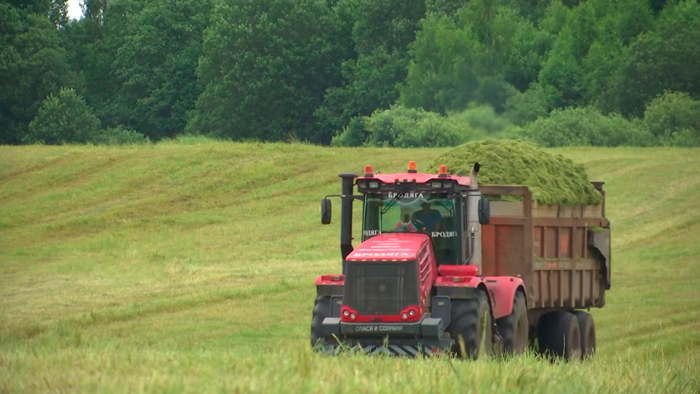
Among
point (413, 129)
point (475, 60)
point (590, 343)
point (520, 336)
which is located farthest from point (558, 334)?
point (413, 129)

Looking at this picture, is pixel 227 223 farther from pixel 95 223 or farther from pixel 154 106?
pixel 154 106

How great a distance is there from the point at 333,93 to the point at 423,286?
209ft

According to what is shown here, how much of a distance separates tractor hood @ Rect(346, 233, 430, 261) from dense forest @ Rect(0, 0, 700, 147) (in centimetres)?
2693

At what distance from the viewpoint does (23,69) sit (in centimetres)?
6900

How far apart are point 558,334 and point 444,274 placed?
341cm

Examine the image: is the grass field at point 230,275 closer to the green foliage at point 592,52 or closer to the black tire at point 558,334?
the black tire at point 558,334

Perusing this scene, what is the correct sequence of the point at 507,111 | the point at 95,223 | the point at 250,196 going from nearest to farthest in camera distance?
the point at 95,223 < the point at 250,196 < the point at 507,111

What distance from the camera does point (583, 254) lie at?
1641cm

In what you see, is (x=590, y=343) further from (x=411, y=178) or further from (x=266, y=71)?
(x=266, y=71)

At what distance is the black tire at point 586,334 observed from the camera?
1644 cm

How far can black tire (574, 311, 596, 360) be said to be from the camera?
16.4m

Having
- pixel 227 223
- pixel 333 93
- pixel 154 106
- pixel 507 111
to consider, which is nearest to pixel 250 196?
pixel 227 223

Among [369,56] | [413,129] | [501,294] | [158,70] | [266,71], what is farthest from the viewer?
[158,70]

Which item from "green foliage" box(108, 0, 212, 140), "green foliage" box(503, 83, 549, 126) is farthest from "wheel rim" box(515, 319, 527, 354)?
"green foliage" box(108, 0, 212, 140)
